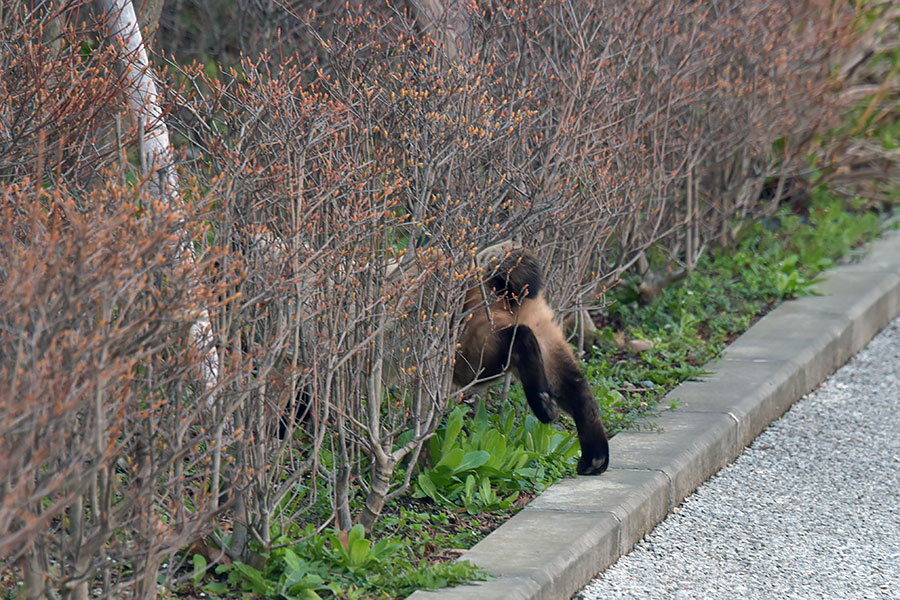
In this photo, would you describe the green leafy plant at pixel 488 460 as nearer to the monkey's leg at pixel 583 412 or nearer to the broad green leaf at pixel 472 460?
the broad green leaf at pixel 472 460

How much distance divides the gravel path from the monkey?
51 centimetres

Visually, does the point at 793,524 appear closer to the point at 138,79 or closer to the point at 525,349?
the point at 525,349

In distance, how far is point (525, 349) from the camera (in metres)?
4.60

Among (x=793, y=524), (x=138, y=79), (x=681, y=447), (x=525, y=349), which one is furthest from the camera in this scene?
(x=681, y=447)

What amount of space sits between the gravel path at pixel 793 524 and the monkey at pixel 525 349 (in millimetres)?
512

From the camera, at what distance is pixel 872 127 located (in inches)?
388

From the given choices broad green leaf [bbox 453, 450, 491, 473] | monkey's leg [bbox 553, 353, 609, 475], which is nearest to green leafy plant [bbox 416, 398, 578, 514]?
broad green leaf [bbox 453, 450, 491, 473]

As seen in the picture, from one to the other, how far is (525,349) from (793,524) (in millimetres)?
1300

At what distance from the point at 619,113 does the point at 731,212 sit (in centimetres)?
192

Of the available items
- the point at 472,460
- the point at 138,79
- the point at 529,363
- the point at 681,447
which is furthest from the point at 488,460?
the point at 138,79

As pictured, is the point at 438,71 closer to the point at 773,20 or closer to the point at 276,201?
the point at 276,201

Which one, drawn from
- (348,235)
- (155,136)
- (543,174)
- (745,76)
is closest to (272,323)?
(348,235)

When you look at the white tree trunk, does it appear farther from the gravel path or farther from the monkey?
the gravel path

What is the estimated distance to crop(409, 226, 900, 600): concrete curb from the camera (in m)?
3.90
